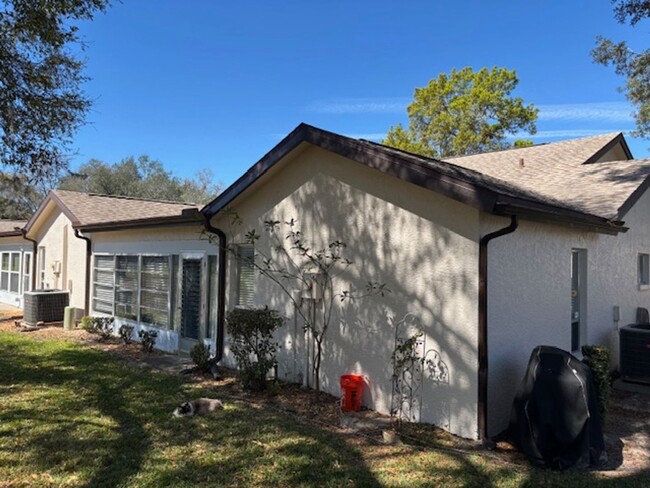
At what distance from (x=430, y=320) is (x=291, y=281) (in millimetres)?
2657

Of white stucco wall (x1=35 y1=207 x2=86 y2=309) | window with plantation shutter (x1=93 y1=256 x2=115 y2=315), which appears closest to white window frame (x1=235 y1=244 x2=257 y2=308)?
window with plantation shutter (x1=93 y1=256 x2=115 y2=315)

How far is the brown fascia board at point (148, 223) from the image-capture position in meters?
9.23

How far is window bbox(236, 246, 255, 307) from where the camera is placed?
28.3ft

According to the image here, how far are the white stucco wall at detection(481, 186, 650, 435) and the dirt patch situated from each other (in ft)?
2.30

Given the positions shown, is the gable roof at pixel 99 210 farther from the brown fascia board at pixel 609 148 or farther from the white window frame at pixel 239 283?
the brown fascia board at pixel 609 148

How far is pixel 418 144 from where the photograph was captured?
34.3m

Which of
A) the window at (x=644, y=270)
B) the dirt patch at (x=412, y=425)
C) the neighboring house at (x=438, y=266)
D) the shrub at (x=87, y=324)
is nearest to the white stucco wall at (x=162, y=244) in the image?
the shrub at (x=87, y=324)

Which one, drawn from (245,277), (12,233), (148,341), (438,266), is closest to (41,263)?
(12,233)

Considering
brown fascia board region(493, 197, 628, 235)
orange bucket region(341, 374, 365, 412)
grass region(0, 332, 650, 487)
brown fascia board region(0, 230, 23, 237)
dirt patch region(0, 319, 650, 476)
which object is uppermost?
brown fascia board region(0, 230, 23, 237)

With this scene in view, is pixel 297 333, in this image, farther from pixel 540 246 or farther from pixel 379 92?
pixel 379 92

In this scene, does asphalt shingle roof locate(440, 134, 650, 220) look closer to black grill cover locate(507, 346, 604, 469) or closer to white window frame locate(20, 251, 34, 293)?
black grill cover locate(507, 346, 604, 469)

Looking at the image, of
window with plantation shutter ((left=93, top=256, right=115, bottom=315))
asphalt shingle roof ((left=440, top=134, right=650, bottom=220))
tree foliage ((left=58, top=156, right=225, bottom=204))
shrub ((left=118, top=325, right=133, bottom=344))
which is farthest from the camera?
tree foliage ((left=58, top=156, right=225, bottom=204))

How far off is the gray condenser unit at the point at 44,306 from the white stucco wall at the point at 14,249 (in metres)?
5.16

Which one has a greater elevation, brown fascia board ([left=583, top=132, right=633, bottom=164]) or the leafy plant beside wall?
brown fascia board ([left=583, top=132, right=633, bottom=164])
